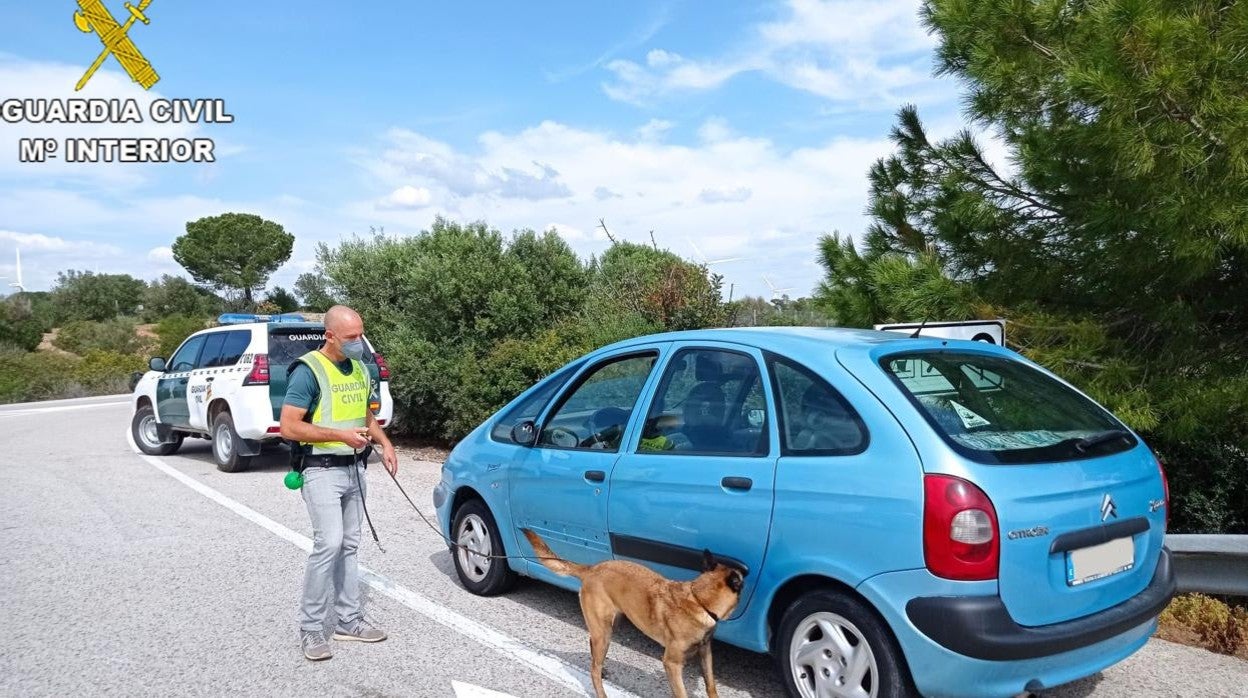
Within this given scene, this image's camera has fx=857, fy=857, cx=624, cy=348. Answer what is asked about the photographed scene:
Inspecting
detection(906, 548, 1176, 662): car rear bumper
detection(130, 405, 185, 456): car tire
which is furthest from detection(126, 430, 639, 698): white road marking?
detection(130, 405, 185, 456): car tire

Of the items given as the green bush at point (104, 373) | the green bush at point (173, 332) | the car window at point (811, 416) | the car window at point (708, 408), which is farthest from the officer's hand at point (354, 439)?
the green bush at point (173, 332)

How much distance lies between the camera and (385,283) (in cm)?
1343

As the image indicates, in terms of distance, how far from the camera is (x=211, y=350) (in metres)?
11.7

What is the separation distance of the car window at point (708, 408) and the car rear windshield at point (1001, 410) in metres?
0.63

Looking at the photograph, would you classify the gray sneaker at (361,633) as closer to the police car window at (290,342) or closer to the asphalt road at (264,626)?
the asphalt road at (264,626)

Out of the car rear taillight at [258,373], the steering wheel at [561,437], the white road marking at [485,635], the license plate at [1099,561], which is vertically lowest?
the white road marking at [485,635]

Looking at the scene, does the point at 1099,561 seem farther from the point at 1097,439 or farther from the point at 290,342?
the point at 290,342

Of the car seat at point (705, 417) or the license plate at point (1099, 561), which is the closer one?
the license plate at point (1099, 561)

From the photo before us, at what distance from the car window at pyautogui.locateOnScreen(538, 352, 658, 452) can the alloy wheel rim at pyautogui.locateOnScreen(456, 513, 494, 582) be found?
0.91 meters

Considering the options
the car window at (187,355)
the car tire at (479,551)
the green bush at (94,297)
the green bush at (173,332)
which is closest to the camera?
the car tire at (479,551)

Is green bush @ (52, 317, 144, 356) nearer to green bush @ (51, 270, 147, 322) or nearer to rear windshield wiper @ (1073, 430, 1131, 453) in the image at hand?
green bush @ (51, 270, 147, 322)

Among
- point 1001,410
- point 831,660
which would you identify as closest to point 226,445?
point 831,660

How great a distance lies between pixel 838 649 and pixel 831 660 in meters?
0.07

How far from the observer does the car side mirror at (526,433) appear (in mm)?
4914
